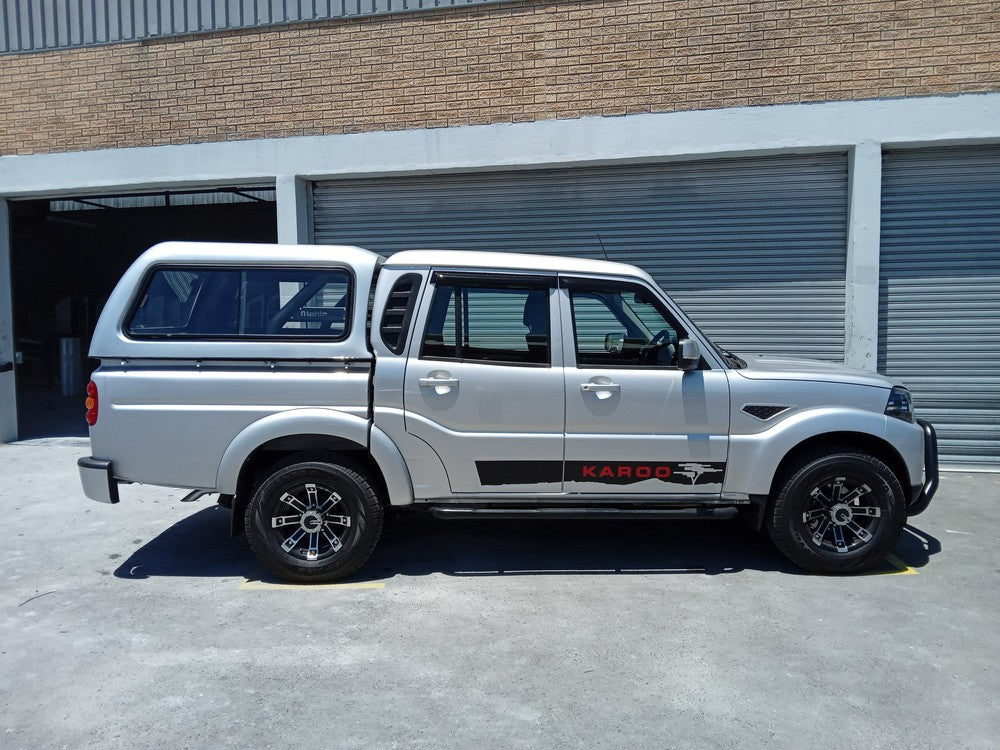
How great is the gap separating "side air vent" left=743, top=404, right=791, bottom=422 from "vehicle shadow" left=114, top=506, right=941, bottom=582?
110 cm

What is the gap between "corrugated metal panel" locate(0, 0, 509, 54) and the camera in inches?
364

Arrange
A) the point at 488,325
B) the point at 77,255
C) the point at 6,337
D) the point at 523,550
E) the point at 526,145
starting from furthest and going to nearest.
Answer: the point at 77,255
the point at 6,337
the point at 526,145
the point at 523,550
the point at 488,325

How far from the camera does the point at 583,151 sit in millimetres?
8805

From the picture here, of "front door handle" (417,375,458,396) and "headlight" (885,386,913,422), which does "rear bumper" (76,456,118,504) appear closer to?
"front door handle" (417,375,458,396)

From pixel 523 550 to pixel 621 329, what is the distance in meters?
1.83

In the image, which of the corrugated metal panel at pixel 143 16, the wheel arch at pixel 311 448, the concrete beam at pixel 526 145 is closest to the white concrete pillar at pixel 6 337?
the concrete beam at pixel 526 145

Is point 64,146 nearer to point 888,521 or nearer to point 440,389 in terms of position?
point 440,389

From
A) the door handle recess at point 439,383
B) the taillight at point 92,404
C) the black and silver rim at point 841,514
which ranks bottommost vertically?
the black and silver rim at point 841,514

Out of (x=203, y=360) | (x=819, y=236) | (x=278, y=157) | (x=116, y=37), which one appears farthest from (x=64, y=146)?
(x=819, y=236)

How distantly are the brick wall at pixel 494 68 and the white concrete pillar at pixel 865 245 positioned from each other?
0.71 metres

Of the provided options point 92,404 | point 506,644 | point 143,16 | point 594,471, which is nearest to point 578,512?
point 594,471

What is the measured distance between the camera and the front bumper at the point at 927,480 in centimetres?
524

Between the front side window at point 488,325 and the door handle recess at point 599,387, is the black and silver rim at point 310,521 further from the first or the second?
the door handle recess at point 599,387

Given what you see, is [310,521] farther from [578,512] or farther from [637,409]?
[637,409]
